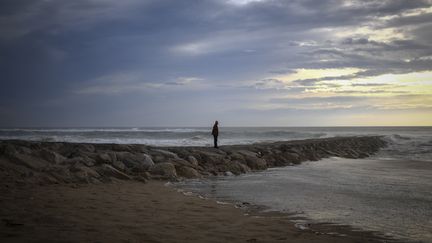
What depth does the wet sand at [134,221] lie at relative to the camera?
15.2ft

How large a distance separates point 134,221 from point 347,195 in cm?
483

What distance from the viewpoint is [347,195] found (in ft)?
26.3

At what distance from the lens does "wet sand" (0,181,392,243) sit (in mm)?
4637

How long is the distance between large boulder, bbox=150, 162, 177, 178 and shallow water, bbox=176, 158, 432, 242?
0.94m

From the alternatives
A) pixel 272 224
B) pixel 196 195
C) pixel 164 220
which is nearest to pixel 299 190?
pixel 196 195

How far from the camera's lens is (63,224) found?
16.5 ft

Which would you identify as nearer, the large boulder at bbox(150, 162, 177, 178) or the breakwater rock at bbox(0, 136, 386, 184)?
the breakwater rock at bbox(0, 136, 386, 184)

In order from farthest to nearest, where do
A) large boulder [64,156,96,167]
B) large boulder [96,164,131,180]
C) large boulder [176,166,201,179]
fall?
large boulder [176,166,201,179]
large boulder [64,156,96,167]
large boulder [96,164,131,180]

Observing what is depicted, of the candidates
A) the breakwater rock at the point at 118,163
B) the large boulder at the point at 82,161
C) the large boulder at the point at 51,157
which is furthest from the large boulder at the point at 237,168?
the large boulder at the point at 51,157

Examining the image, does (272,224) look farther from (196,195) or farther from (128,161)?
(128,161)

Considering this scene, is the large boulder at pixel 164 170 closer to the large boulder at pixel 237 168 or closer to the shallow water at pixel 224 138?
the large boulder at pixel 237 168

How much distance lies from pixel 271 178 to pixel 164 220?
616 cm

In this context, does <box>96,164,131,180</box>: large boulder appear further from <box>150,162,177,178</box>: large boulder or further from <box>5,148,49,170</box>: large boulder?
<box>5,148,49,170</box>: large boulder

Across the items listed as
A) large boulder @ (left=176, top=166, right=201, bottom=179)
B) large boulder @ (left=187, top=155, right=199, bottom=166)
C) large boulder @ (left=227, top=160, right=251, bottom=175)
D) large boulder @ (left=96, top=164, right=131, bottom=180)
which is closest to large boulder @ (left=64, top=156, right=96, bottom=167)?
large boulder @ (left=96, top=164, right=131, bottom=180)
